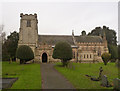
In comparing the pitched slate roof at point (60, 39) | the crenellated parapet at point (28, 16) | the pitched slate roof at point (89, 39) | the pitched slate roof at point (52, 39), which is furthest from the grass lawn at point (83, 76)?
the pitched slate roof at point (89, 39)

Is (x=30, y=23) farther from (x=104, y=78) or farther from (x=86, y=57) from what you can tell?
(x=104, y=78)

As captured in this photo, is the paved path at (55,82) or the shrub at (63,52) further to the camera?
the shrub at (63,52)

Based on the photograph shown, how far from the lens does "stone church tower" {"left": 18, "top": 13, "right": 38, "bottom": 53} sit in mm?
43906

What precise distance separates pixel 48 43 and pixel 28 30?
28.5ft

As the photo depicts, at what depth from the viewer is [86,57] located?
4812 cm

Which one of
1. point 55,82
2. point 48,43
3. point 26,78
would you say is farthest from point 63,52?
point 48,43

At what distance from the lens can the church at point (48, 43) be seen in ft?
142

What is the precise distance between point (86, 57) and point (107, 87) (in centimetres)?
3728

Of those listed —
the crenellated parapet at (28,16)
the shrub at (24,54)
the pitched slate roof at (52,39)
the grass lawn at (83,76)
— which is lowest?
the grass lawn at (83,76)

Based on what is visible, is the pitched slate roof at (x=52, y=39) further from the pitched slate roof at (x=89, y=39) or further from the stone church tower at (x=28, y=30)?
the pitched slate roof at (x=89, y=39)

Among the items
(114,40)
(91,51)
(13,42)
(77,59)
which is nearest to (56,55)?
(77,59)

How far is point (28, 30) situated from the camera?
44.8 m

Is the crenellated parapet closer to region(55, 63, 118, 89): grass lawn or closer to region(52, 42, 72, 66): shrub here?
region(52, 42, 72, 66): shrub

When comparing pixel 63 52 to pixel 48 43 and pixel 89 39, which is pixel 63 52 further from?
pixel 89 39
